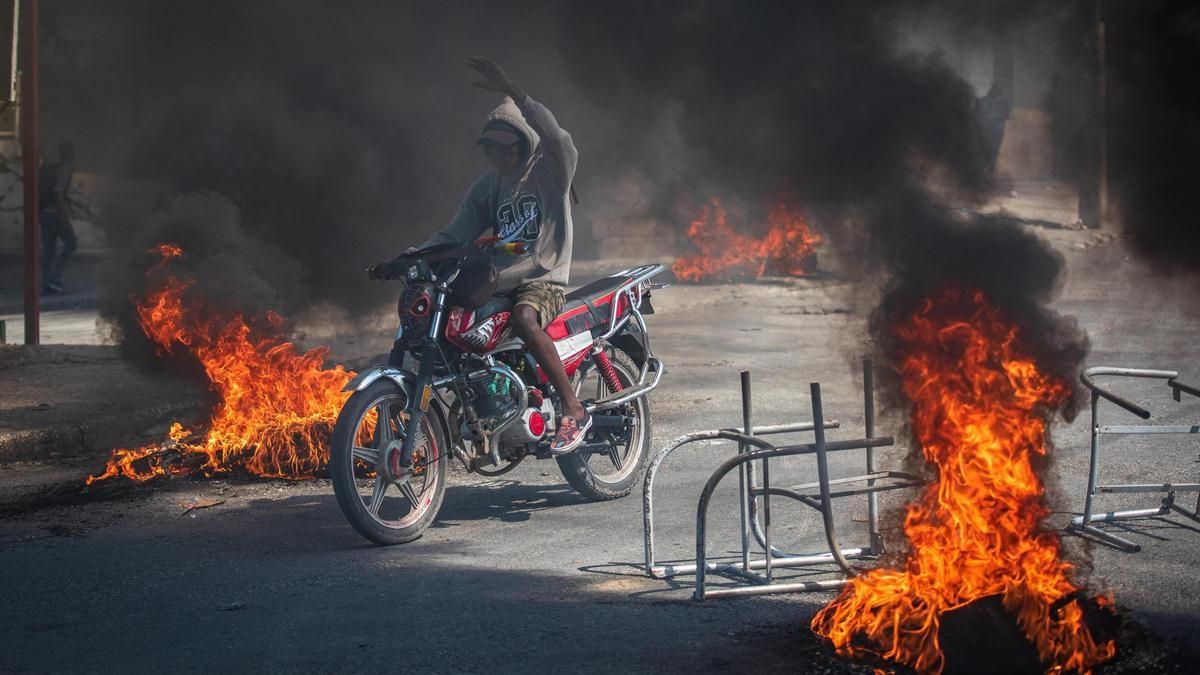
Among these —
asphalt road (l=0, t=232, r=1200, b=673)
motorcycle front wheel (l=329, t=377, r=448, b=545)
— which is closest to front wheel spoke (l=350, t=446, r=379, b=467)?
motorcycle front wheel (l=329, t=377, r=448, b=545)

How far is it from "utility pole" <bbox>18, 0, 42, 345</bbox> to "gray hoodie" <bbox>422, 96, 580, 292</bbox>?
17.8ft

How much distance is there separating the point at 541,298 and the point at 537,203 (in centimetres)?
52

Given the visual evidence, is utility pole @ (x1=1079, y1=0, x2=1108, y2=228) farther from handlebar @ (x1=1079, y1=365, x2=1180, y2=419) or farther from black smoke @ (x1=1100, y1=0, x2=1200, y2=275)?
handlebar @ (x1=1079, y1=365, x2=1180, y2=419)

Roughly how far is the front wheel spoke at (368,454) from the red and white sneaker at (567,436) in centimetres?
89

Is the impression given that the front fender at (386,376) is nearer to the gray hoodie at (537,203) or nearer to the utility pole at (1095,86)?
the gray hoodie at (537,203)

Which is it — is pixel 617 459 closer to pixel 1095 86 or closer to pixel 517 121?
pixel 517 121

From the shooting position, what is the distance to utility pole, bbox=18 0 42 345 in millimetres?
10164

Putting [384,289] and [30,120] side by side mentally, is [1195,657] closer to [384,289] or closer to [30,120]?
[384,289]

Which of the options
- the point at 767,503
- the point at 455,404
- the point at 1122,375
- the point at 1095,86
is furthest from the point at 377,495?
the point at 1095,86

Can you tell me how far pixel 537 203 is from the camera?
626 cm

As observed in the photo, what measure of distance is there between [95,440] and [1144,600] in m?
6.02

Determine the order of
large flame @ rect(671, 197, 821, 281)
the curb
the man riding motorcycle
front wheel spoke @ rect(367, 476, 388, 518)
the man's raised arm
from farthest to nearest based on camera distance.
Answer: large flame @ rect(671, 197, 821, 281) → the curb → the man's raised arm → the man riding motorcycle → front wheel spoke @ rect(367, 476, 388, 518)

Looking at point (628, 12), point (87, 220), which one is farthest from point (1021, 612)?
point (87, 220)

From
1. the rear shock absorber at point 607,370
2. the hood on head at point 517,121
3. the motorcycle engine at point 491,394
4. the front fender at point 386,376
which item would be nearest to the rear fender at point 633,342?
the rear shock absorber at point 607,370
